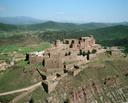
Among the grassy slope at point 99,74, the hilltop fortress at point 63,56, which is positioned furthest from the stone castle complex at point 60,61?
the grassy slope at point 99,74

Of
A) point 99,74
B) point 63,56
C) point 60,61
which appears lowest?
point 99,74

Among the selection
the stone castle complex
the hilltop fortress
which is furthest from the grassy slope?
the hilltop fortress

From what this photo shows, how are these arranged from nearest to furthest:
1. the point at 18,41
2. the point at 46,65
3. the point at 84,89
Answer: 1. the point at 84,89
2. the point at 46,65
3. the point at 18,41

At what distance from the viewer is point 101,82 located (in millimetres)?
44938

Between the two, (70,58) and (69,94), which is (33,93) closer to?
(69,94)

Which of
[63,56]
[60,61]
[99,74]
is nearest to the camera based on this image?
[99,74]

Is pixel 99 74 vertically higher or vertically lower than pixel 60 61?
lower

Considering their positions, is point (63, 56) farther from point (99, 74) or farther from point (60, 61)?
point (99, 74)

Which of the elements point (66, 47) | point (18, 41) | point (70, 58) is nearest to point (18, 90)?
point (70, 58)

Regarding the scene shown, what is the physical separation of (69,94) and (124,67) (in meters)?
13.4

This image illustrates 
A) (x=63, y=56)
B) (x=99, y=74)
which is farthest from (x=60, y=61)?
(x=99, y=74)

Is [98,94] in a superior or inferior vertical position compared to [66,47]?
inferior

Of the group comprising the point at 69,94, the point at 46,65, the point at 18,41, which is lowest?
the point at 18,41

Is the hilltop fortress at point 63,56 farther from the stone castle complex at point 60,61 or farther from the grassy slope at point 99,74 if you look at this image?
the grassy slope at point 99,74
